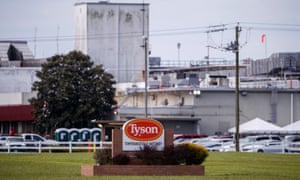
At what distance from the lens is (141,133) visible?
3191 centimetres

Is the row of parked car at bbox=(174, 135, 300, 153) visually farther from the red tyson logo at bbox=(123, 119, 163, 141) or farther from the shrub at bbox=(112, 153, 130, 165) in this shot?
the shrub at bbox=(112, 153, 130, 165)

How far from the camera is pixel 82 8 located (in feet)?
339

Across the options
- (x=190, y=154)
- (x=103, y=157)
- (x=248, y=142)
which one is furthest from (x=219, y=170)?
(x=248, y=142)

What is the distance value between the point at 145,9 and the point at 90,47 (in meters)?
7.95

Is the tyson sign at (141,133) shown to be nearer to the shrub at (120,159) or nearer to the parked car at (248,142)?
the shrub at (120,159)

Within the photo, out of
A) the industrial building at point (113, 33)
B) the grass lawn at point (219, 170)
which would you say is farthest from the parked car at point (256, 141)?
the industrial building at point (113, 33)

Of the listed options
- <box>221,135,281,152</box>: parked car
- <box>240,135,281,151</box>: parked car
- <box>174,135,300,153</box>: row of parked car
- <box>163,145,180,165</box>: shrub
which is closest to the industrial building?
<box>240,135,281,151</box>: parked car

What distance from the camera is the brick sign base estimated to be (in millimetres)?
30891

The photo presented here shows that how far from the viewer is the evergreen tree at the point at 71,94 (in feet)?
271

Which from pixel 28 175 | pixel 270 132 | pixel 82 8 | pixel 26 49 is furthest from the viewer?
pixel 26 49

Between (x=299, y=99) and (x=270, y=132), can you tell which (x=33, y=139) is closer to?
(x=270, y=132)

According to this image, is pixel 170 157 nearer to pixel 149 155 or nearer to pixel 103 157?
pixel 149 155

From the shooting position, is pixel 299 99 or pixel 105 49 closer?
pixel 299 99

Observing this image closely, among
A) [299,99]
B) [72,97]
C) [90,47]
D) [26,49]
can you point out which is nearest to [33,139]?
[72,97]
